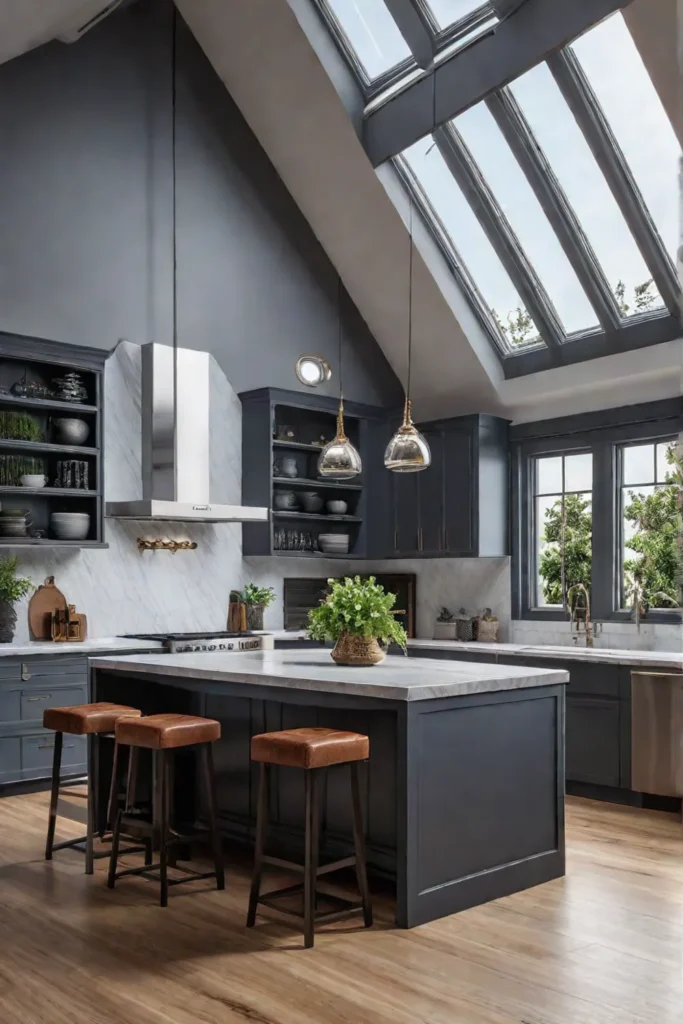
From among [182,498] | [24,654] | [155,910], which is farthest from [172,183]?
[155,910]

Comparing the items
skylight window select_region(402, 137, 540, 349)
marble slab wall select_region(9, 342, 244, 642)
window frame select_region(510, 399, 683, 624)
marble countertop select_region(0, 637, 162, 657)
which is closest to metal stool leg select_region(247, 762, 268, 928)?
marble countertop select_region(0, 637, 162, 657)

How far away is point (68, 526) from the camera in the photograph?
636 centimetres

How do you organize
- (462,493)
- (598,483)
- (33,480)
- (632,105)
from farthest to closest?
1. (462,493)
2. (598,483)
3. (33,480)
4. (632,105)

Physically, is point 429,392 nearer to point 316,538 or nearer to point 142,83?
point 316,538

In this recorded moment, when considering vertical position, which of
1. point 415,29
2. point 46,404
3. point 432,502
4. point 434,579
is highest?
point 415,29

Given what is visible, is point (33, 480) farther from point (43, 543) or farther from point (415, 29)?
point (415, 29)

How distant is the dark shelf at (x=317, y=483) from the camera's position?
296 inches

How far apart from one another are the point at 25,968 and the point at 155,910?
69 centimetres

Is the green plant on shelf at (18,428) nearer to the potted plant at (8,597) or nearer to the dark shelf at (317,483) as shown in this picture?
the potted plant at (8,597)

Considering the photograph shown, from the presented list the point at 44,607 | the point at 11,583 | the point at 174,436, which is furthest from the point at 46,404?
the point at 44,607

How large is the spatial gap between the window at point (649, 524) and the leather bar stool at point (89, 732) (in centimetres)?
356

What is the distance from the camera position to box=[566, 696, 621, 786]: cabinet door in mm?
5844

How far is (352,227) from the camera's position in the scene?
25.2ft

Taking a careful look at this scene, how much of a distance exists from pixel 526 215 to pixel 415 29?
140 cm
